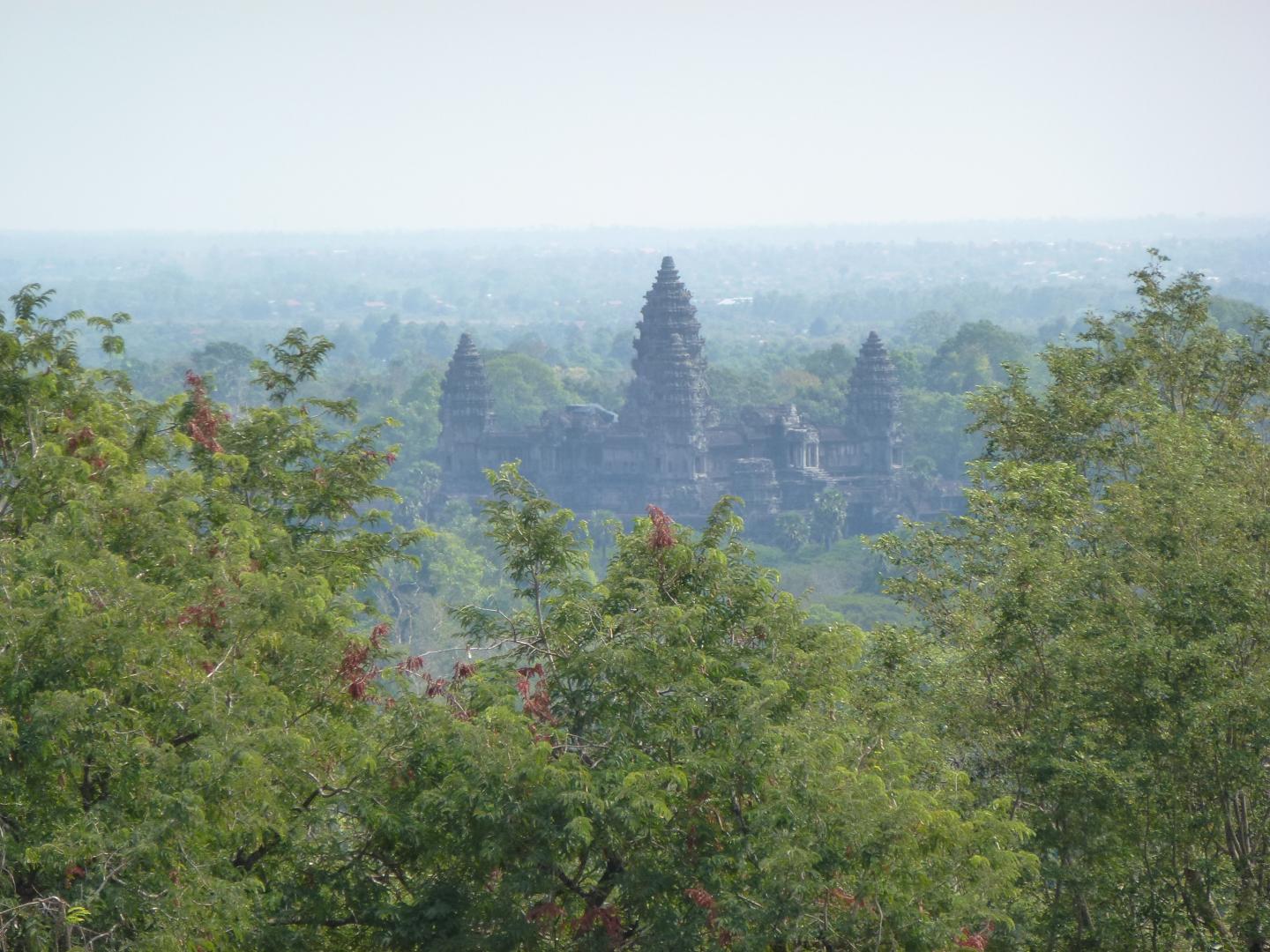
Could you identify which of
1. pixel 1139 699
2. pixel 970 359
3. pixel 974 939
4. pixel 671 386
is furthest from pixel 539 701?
pixel 970 359

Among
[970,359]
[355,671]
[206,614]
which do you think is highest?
[206,614]

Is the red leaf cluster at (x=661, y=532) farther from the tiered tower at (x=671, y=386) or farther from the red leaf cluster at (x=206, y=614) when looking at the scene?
the tiered tower at (x=671, y=386)

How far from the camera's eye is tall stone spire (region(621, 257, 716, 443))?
8125 cm

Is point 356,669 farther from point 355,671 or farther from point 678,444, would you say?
point 678,444

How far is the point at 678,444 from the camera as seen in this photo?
81500 mm

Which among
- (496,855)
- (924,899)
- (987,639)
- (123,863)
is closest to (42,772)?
(123,863)

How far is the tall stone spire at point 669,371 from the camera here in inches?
3199

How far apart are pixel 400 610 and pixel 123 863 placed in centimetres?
5280

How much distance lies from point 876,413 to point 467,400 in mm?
19079

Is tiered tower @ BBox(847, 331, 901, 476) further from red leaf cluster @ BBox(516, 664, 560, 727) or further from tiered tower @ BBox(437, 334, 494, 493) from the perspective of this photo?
red leaf cluster @ BBox(516, 664, 560, 727)

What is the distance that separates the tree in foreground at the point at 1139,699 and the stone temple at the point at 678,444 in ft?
201

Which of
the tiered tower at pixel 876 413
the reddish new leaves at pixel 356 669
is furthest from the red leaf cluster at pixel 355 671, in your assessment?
the tiered tower at pixel 876 413

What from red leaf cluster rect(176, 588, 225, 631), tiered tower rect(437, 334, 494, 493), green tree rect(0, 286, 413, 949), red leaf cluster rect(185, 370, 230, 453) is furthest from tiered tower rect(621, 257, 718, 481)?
Answer: red leaf cluster rect(176, 588, 225, 631)

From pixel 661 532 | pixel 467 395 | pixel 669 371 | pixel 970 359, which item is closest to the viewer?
pixel 661 532
